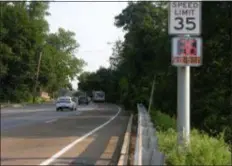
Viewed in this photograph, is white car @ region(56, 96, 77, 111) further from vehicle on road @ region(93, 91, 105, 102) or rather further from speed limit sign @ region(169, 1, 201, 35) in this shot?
vehicle on road @ region(93, 91, 105, 102)

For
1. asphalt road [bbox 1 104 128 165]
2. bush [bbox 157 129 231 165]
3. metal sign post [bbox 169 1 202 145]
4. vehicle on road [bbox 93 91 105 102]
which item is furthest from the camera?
vehicle on road [bbox 93 91 105 102]

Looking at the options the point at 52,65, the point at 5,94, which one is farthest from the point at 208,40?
the point at 52,65

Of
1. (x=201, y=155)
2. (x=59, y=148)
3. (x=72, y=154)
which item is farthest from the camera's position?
(x=59, y=148)

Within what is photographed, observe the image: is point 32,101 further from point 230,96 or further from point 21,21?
point 230,96

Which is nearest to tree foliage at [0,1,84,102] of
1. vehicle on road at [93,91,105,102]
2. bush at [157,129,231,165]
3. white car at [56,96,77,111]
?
vehicle on road at [93,91,105,102]

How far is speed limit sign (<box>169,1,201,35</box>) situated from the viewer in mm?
11625

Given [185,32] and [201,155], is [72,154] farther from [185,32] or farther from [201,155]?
[185,32]

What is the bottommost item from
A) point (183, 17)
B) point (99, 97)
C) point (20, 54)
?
point (99, 97)

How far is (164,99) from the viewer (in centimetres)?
4259

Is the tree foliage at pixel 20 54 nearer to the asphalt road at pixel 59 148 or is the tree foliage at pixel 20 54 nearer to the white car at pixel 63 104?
the white car at pixel 63 104

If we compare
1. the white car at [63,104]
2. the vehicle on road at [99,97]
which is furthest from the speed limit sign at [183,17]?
the vehicle on road at [99,97]

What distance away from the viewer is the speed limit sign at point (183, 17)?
11.6 metres

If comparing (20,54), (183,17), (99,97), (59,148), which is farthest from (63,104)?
(99,97)

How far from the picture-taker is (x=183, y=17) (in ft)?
38.3
